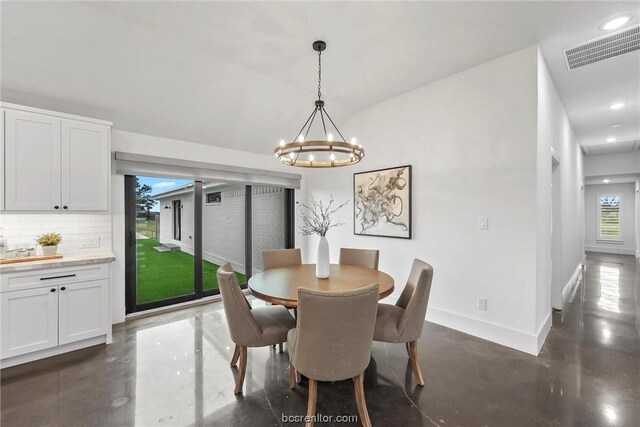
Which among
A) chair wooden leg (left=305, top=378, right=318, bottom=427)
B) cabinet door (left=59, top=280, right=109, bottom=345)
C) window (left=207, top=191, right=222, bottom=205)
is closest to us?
chair wooden leg (left=305, top=378, right=318, bottom=427)

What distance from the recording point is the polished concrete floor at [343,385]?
1827 mm

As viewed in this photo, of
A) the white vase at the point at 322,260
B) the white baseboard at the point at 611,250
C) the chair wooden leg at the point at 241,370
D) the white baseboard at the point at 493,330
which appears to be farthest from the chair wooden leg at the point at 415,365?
the white baseboard at the point at 611,250

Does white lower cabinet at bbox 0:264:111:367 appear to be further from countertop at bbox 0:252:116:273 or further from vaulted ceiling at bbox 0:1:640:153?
vaulted ceiling at bbox 0:1:640:153

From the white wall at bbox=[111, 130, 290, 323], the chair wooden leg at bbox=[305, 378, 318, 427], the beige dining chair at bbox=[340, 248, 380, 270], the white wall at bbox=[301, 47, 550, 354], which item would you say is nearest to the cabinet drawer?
the white wall at bbox=[111, 130, 290, 323]

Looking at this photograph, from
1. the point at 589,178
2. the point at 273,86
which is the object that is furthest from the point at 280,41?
the point at 589,178

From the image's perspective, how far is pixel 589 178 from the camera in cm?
779

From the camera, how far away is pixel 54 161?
2.73 m

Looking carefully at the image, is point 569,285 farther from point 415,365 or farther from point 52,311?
point 52,311

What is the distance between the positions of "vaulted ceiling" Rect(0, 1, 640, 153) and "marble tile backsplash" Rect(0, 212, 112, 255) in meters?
1.19

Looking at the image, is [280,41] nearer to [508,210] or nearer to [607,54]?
[508,210]

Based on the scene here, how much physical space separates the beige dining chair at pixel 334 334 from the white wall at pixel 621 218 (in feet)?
38.0

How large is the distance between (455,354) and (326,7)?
335 cm

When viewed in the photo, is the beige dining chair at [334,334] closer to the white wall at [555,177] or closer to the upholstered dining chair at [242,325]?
the upholstered dining chair at [242,325]

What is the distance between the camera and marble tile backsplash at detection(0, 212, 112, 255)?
2783mm
